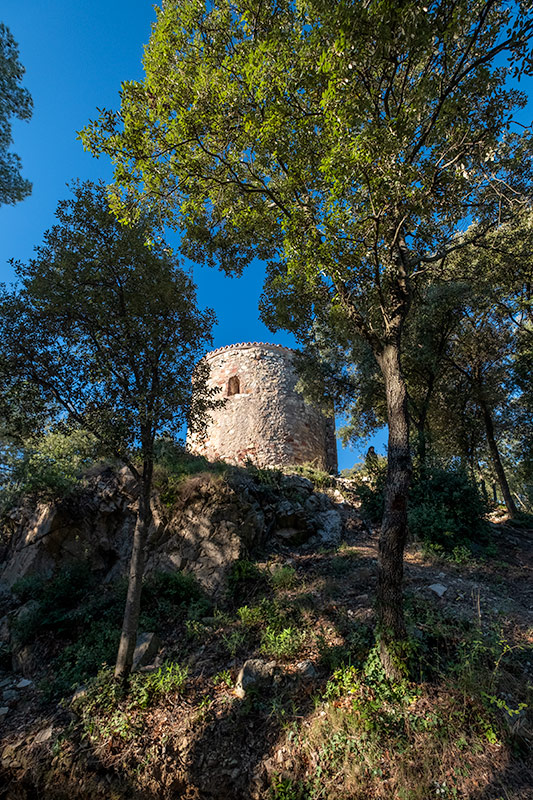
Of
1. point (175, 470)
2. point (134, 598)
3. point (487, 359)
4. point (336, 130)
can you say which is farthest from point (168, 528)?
point (487, 359)

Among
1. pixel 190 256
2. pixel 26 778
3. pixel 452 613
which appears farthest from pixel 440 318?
pixel 26 778

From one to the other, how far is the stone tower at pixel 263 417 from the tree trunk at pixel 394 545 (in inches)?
371

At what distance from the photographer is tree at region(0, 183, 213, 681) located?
211 inches

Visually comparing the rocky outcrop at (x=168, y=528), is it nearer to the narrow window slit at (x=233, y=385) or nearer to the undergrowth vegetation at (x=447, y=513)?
the undergrowth vegetation at (x=447, y=513)

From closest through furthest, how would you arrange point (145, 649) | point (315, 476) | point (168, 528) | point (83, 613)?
point (145, 649), point (83, 613), point (168, 528), point (315, 476)

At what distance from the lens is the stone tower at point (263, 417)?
14305 millimetres

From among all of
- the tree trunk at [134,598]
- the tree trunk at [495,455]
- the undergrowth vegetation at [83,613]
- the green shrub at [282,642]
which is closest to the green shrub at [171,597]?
the undergrowth vegetation at [83,613]

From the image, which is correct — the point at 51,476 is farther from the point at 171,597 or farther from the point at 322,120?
the point at 322,120

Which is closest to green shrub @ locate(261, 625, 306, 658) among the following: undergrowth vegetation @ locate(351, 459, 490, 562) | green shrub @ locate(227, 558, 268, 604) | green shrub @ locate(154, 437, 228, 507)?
green shrub @ locate(227, 558, 268, 604)

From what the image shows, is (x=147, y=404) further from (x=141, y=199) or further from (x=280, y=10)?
(x=280, y=10)

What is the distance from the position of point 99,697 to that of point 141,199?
22.5 ft

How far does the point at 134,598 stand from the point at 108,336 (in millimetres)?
3958

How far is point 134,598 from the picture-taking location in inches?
195

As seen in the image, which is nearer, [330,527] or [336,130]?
[336,130]
